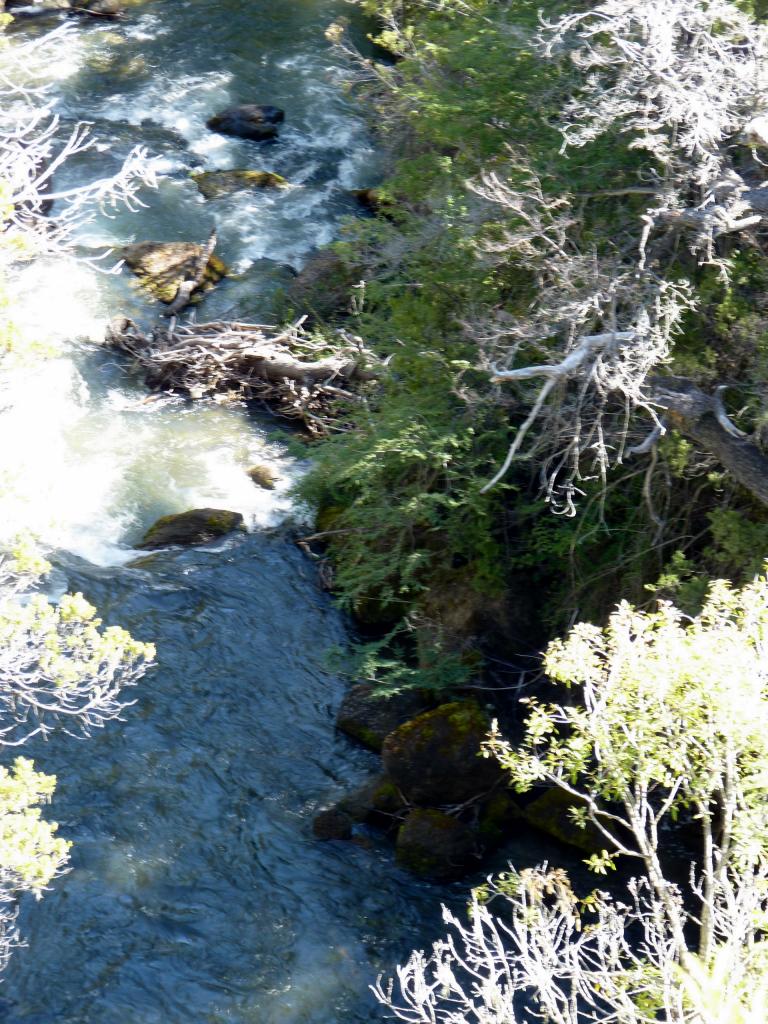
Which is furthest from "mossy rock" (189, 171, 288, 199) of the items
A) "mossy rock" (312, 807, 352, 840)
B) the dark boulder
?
"mossy rock" (312, 807, 352, 840)

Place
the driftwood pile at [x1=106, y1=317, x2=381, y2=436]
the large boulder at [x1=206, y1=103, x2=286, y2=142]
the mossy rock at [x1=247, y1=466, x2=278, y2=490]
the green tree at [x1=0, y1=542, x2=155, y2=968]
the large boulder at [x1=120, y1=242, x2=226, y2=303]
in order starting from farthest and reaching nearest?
the large boulder at [x1=206, y1=103, x2=286, y2=142] → the large boulder at [x1=120, y1=242, x2=226, y2=303] → the driftwood pile at [x1=106, y1=317, x2=381, y2=436] → the mossy rock at [x1=247, y1=466, x2=278, y2=490] → the green tree at [x1=0, y1=542, x2=155, y2=968]

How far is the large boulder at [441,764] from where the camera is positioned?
9094 millimetres

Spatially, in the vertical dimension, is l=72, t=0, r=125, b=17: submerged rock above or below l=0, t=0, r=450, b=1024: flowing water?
above

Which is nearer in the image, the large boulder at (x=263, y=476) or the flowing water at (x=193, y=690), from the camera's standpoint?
the flowing water at (x=193, y=690)

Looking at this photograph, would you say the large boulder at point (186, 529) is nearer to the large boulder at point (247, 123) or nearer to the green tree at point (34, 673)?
the green tree at point (34, 673)

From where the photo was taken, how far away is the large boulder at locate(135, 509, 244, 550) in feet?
38.7

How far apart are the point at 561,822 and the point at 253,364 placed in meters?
7.15

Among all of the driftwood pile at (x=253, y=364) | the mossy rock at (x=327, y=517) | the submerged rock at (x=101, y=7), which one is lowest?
the mossy rock at (x=327, y=517)

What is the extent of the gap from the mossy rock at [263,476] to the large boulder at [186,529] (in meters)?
0.90

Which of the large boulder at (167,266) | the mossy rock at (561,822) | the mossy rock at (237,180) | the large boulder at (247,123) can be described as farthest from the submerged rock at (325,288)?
the mossy rock at (561,822)

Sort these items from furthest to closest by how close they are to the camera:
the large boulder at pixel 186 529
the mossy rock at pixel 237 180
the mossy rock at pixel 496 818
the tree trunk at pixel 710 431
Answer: the mossy rock at pixel 237 180
the large boulder at pixel 186 529
the mossy rock at pixel 496 818
the tree trunk at pixel 710 431

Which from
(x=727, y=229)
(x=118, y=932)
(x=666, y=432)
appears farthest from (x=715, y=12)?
(x=118, y=932)

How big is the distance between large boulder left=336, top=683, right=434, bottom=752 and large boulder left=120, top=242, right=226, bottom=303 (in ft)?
23.1

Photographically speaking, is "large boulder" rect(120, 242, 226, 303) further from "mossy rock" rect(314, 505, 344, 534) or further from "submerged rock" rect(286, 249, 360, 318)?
"mossy rock" rect(314, 505, 344, 534)
